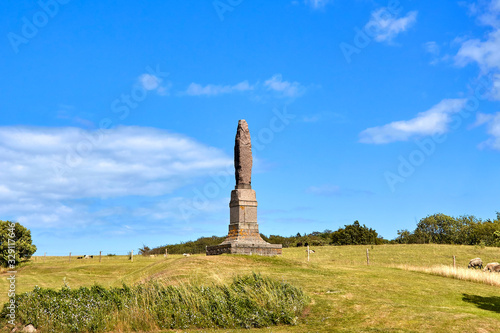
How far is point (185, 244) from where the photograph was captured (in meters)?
67.3

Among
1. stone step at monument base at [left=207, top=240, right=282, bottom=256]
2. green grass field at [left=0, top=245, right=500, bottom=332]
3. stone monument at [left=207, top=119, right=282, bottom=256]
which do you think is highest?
stone monument at [left=207, top=119, right=282, bottom=256]

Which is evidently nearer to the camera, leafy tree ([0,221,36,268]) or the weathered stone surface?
the weathered stone surface

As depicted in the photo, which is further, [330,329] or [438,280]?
[438,280]

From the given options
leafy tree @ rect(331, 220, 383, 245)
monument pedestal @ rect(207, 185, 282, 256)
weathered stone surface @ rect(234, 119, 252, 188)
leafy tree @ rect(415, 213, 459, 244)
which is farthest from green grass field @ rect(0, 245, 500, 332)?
leafy tree @ rect(415, 213, 459, 244)

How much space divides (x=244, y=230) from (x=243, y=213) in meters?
1.02

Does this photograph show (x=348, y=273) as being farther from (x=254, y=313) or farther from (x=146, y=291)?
(x=146, y=291)

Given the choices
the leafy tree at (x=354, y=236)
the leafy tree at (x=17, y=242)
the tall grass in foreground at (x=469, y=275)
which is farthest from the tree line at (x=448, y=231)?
the leafy tree at (x=17, y=242)

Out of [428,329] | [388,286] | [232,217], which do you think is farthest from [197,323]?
[232,217]

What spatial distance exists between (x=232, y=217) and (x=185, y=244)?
40.8 metres

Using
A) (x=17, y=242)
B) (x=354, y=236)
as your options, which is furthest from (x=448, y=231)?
(x=17, y=242)

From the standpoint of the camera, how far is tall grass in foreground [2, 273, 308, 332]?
1481 centimetres

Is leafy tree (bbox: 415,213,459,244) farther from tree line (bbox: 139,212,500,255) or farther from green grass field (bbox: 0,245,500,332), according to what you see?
green grass field (bbox: 0,245,500,332)

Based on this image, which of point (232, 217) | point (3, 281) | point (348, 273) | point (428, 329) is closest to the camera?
point (428, 329)

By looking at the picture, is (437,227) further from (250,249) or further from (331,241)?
(250,249)
